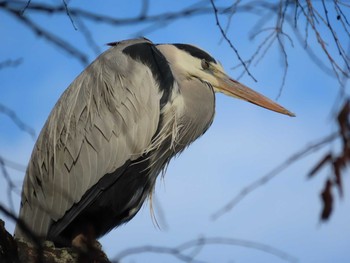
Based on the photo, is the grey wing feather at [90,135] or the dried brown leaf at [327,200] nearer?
the dried brown leaf at [327,200]

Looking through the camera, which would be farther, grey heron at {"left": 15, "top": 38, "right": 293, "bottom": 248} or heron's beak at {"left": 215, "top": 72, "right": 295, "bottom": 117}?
heron's beak at {"left": 215, "top": 72, "right": 295, "bottom": 117}

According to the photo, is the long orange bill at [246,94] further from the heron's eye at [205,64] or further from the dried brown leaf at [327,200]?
the dried brown leaf at [327,200]

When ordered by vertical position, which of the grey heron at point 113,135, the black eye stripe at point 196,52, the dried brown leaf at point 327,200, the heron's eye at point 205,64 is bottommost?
the dried brown leaf at point 327,200

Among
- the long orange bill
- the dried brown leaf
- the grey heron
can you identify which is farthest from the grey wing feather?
the dried brown leaf

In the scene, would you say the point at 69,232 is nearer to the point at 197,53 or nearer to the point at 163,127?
the point at 163,127

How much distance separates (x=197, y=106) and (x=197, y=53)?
31 centimetres

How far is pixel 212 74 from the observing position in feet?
12.9

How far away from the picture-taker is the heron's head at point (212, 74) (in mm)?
3814

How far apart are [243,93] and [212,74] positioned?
8.5 inches

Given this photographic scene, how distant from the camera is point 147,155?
11.7 feet

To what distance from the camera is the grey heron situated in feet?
11.4

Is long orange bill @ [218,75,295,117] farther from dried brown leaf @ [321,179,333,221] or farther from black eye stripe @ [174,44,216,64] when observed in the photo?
dried brown leaf @ [321,179,333,221]

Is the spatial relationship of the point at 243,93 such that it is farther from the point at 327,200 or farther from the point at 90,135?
the point at 327,200

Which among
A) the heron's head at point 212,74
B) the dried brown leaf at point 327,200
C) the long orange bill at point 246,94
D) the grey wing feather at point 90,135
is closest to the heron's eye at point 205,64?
the heron's head at point 212,74
